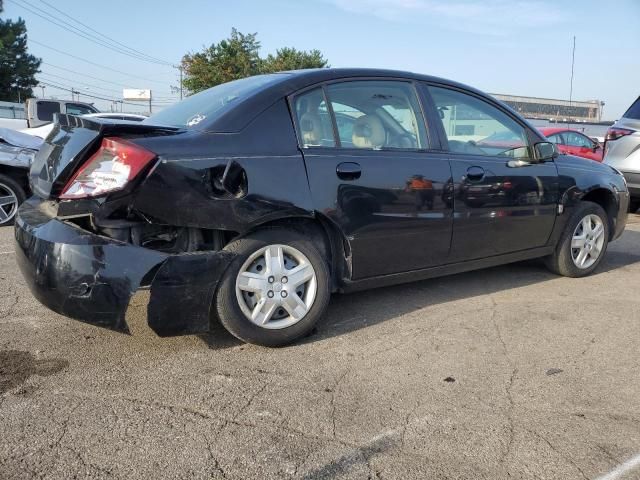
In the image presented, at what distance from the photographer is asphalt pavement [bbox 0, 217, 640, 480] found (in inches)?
85.9

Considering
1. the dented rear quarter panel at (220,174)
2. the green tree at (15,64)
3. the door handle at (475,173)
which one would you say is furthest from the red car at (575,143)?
the green tree at (15,64)

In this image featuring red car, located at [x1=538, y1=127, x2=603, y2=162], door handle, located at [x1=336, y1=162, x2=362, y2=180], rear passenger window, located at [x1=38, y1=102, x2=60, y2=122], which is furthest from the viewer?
rear passenger window, located at [x1=38, y1=102, x2=60, y2=122]

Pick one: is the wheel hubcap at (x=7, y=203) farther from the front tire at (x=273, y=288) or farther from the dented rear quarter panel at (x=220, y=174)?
the front tire at (x=273, y=288)

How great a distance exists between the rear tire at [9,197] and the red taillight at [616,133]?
7.83 metres

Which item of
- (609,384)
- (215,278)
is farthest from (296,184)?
(609,384)

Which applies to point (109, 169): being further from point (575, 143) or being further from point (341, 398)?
point (575, 143)

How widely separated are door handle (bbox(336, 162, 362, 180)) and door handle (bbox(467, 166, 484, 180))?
96 cm

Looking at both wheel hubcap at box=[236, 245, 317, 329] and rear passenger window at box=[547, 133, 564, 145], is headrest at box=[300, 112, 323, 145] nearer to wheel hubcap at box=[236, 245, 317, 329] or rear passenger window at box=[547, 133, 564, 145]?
wheel hubcap at box=[236, 245, 317, 329]

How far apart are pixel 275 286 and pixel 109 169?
108 centimetres

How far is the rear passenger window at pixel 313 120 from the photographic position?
10.8ft

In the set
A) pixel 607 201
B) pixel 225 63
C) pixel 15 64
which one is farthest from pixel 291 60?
pixel 607 201

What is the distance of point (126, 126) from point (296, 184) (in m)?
0.96

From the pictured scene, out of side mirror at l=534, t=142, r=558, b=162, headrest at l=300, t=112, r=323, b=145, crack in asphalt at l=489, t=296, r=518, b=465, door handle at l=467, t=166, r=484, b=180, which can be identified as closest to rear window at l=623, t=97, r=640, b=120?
side mirror at l=534, t=142, r=558, b=162

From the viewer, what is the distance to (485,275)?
499 centimetres
